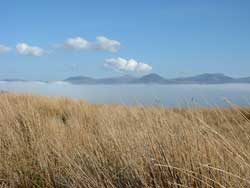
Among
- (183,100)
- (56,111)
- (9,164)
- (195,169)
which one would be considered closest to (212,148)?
(195,169)

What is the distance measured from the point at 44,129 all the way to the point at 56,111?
5.39 meters

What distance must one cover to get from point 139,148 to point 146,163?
11.7 inches

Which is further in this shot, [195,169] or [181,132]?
[181,132]

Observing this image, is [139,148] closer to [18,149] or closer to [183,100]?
[183,100]

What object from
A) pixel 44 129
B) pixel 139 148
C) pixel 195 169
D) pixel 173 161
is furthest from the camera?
pixel 44 129

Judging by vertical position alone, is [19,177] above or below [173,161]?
below

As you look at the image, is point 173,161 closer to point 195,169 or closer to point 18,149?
point 195,169

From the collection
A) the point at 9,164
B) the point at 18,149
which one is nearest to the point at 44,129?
the point at 18,149


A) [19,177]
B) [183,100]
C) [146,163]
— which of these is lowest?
[19,177]

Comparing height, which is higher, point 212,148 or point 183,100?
point 183,100

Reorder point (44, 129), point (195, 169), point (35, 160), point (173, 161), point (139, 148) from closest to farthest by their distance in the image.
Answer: point (195, 169), point (173, 161), point (139, 148), point (35, 160), point (44, 129)

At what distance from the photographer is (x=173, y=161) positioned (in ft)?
8.93

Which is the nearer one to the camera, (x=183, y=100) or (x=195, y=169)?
(x=195, y=169)

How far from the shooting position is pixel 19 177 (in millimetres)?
3531
